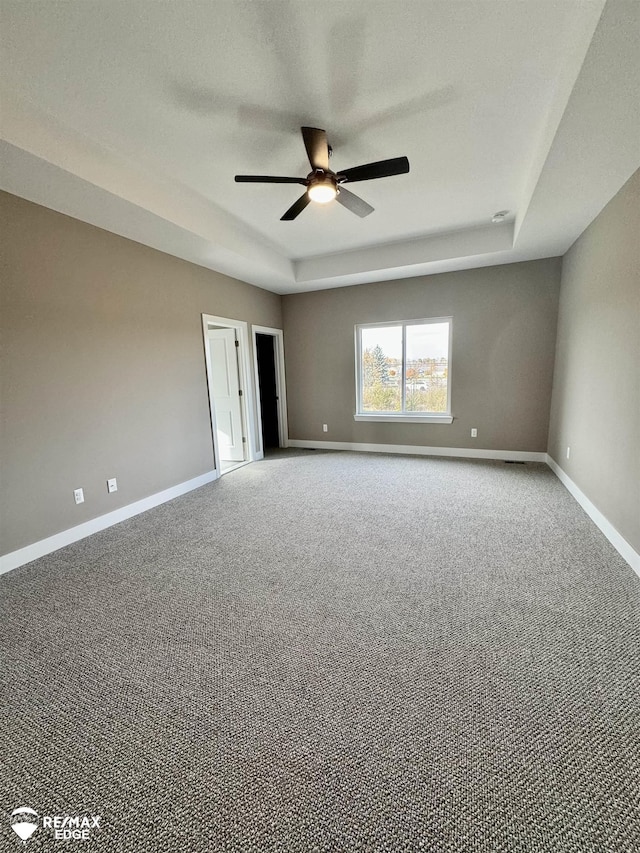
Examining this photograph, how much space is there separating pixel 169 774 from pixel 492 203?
4621mm

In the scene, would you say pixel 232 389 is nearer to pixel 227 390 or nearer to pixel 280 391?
pixel 227 390

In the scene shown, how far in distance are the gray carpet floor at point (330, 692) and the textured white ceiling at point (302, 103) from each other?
2.67 metres

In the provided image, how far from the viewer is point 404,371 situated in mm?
5215

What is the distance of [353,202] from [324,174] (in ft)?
1.29

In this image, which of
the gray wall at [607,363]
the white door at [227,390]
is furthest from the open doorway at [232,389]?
the gray wall at [607,363]

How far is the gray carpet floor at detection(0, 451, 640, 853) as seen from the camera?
1.03 m

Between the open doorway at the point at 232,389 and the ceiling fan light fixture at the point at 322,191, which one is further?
the open doorway at the point at 232,389

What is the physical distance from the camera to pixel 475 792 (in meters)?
1.08

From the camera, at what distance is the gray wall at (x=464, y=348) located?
4410 millimetres

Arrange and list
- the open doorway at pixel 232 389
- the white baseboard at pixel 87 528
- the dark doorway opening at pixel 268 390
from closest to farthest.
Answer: the white baseboard at pixel 87 528 → the open doorway at pixel 232 389 → the dark doorway opening at pixel 268 390

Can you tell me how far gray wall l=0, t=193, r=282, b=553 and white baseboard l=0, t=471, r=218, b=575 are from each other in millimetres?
56

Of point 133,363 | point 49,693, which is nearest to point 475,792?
point 49,693

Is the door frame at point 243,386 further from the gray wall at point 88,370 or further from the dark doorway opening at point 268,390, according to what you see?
the dark doorway opening at point 268,390

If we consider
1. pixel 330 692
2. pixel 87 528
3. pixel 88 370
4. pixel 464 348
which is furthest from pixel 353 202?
pixel 87 528
